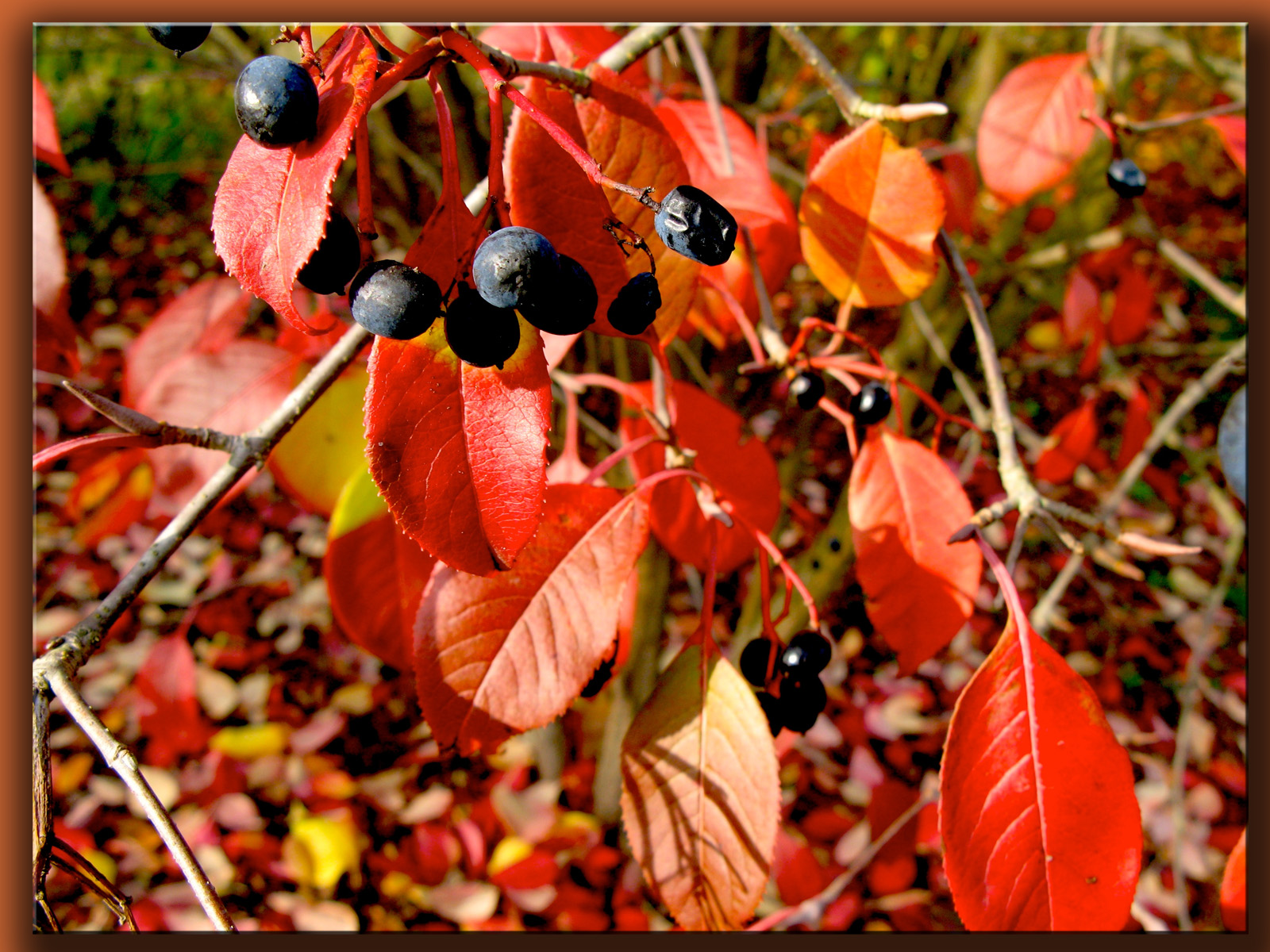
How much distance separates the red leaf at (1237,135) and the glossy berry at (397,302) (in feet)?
3.05

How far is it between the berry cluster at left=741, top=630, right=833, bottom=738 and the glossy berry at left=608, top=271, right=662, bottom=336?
271 millimetres

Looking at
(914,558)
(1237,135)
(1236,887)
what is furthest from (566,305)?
(1237,135)

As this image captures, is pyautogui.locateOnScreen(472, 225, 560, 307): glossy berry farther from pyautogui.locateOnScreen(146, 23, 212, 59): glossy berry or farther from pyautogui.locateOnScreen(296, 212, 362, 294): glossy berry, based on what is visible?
pyautogui.locateOnScreen(146, 23, 212, 59): glossy berry

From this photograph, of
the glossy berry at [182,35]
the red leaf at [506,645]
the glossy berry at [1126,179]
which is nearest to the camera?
the glossy berry at [182,35]

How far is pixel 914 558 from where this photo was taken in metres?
0.57

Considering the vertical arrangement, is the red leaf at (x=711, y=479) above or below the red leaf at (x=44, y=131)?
below

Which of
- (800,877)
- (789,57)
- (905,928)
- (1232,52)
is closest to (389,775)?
(800,877)

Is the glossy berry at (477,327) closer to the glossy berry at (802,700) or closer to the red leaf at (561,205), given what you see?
the red leaf at (561,205)

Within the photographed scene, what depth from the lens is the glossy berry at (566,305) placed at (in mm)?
289

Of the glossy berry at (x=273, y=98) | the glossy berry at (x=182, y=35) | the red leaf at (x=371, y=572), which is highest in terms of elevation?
the glossy berry at (x=182, y=35)

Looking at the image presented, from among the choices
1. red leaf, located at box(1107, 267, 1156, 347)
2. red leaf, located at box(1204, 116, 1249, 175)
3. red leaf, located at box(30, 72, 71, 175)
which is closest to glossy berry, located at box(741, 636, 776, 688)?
red leaf, located at box(30, 72, 71, 175)

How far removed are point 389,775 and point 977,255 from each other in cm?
143

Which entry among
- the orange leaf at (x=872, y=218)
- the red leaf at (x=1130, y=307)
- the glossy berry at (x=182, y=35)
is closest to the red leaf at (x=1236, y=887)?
the orange leaf at (x=872, y=218)

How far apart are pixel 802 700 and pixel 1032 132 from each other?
2.29 ft
